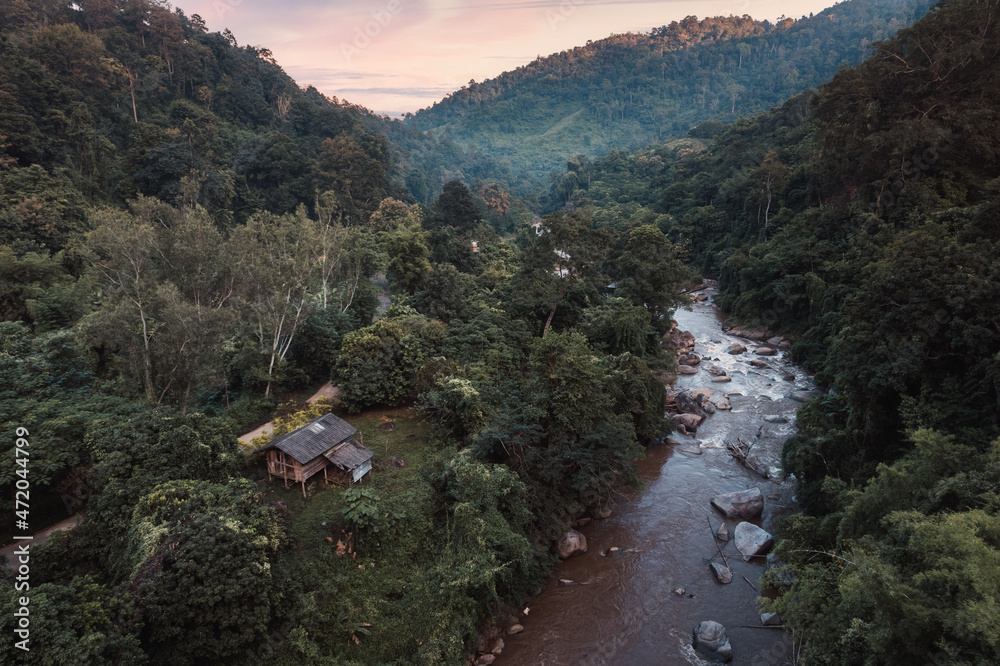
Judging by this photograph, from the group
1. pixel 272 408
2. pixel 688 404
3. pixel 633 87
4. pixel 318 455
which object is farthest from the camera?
pixel 633 87

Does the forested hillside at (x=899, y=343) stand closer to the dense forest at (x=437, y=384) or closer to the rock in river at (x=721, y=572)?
the dense forest at (x=437, y=384)

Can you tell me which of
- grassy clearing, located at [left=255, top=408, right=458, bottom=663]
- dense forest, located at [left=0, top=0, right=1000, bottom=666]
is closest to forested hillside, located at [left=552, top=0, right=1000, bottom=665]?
dense forest, located at [left=0, top=0, right=1000, bottom=666]

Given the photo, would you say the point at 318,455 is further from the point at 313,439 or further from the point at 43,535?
the point at 43,535

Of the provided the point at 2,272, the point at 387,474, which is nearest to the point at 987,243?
the point at 387,474

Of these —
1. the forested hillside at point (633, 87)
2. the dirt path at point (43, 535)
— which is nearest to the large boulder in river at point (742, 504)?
the dirt path at point (43, 535)

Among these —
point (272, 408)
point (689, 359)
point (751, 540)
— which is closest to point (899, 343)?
point (751, 540)

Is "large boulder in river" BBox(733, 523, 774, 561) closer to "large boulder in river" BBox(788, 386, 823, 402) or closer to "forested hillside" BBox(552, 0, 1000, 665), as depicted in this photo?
"forested hillside" BBox(552, 0, 1000, 665)
